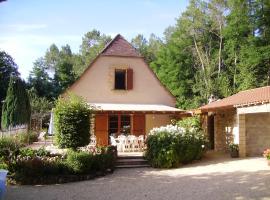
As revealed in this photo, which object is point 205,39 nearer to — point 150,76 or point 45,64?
point 150,76

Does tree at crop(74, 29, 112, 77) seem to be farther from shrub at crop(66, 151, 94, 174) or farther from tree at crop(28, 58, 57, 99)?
A: shrub at crop(66, 151, 94, 174)

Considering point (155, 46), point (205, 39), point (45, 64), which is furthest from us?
point (45, 64)

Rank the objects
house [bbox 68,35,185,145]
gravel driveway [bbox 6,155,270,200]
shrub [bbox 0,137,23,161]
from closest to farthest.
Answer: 1. gravel driveway [bbox 6,155,270,200]
2. shrub [bbox 0,137,23,161]
3. house [bbox 68,35,185,145]

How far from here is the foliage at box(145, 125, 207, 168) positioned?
16.7 metres

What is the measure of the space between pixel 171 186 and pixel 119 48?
14.2 metres

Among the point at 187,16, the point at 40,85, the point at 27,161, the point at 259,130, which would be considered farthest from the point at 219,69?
the point at 27,161

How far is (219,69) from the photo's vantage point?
41875 mm

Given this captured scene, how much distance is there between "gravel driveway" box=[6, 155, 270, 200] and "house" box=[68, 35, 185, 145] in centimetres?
743

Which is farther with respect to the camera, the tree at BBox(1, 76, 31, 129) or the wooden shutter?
the tree at BBox(1, 76, 31, 129)

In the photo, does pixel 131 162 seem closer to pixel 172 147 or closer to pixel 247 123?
pixel 172 147

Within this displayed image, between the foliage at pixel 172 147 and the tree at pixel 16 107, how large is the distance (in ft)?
61.7

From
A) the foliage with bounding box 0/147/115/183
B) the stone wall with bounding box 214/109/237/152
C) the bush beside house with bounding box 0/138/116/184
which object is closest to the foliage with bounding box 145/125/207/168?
the bush beside house with bounding box 0/138/116/184

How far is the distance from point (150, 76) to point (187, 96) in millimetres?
19931

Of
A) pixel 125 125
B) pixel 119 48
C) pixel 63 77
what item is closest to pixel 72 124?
pixel 125 125
